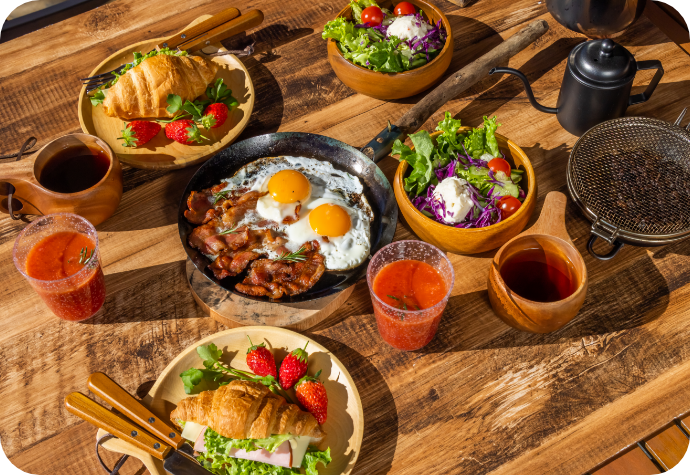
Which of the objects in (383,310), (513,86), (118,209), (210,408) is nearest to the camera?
(210,408)

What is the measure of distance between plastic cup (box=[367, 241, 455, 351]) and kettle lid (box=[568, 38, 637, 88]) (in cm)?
107

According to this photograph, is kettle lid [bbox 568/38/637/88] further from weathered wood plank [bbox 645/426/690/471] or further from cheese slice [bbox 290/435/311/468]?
cheese slice [bbox 290/435/311/468]

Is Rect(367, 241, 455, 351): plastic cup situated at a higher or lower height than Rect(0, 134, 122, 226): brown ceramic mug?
lower

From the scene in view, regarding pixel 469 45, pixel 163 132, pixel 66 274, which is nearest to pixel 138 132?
pixel 163 132

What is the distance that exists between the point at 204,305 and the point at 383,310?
0.77m

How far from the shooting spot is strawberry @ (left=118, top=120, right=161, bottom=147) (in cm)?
270

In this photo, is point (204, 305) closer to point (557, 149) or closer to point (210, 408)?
point (210, 408)

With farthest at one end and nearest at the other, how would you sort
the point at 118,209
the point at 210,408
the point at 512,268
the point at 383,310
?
1. the point at 118,209
2. the point at 512,268
3. the point at 383,310
4. the point at 210,408

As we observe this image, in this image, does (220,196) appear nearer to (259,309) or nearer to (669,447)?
(259,309)

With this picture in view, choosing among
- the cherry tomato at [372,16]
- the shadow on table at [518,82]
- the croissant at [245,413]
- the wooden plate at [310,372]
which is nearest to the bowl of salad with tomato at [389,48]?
the cherry tomato at [372,16]

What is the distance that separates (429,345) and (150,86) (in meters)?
1.75

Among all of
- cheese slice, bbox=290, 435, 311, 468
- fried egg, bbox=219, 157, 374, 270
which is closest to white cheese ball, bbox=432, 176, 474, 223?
fried egg, bbox=219, 157, 374, 270

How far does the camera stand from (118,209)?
269cm

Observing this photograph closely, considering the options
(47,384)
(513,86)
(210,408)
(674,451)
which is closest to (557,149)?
(513,86)
